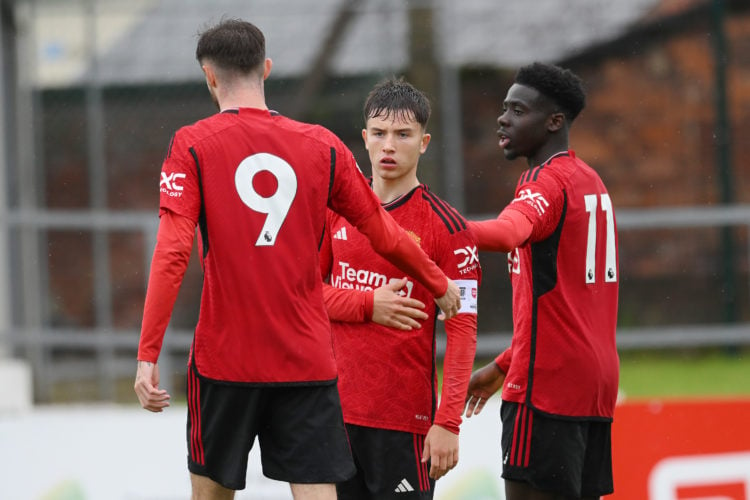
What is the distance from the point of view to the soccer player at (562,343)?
12.6 feet

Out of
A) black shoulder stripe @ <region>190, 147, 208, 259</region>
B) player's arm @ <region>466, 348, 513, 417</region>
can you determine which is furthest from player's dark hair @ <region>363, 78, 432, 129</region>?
player's arm @ <region>466, 348, 513, 417</region>

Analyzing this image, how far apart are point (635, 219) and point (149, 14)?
153 inches

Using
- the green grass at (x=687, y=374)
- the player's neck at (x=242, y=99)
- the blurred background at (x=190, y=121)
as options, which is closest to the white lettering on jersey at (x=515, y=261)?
the player's neck at (x=242, y=99)

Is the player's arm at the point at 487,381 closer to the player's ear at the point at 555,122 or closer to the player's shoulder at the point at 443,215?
the player's shoulder at the point at 443,215

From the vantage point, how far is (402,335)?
3809 millimetres

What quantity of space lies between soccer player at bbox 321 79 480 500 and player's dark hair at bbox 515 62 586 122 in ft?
1.63

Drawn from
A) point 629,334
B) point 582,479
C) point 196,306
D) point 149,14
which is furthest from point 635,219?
point 582,479

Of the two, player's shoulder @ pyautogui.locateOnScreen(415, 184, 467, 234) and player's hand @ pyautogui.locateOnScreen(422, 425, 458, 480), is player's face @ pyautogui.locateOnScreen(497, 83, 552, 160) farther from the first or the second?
player's hand @ pyautogui.locateOnScreen(422, 425, 458, 480)

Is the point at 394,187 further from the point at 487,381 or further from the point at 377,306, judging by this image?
the point at 487,381

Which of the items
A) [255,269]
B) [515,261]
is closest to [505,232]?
[515,261]

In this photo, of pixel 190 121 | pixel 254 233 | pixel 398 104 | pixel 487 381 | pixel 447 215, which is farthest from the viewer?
pixel 190 121

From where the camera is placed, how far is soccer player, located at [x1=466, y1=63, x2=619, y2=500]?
3850 mm

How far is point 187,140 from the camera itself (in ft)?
10.9

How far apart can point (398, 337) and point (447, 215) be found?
0.43m
